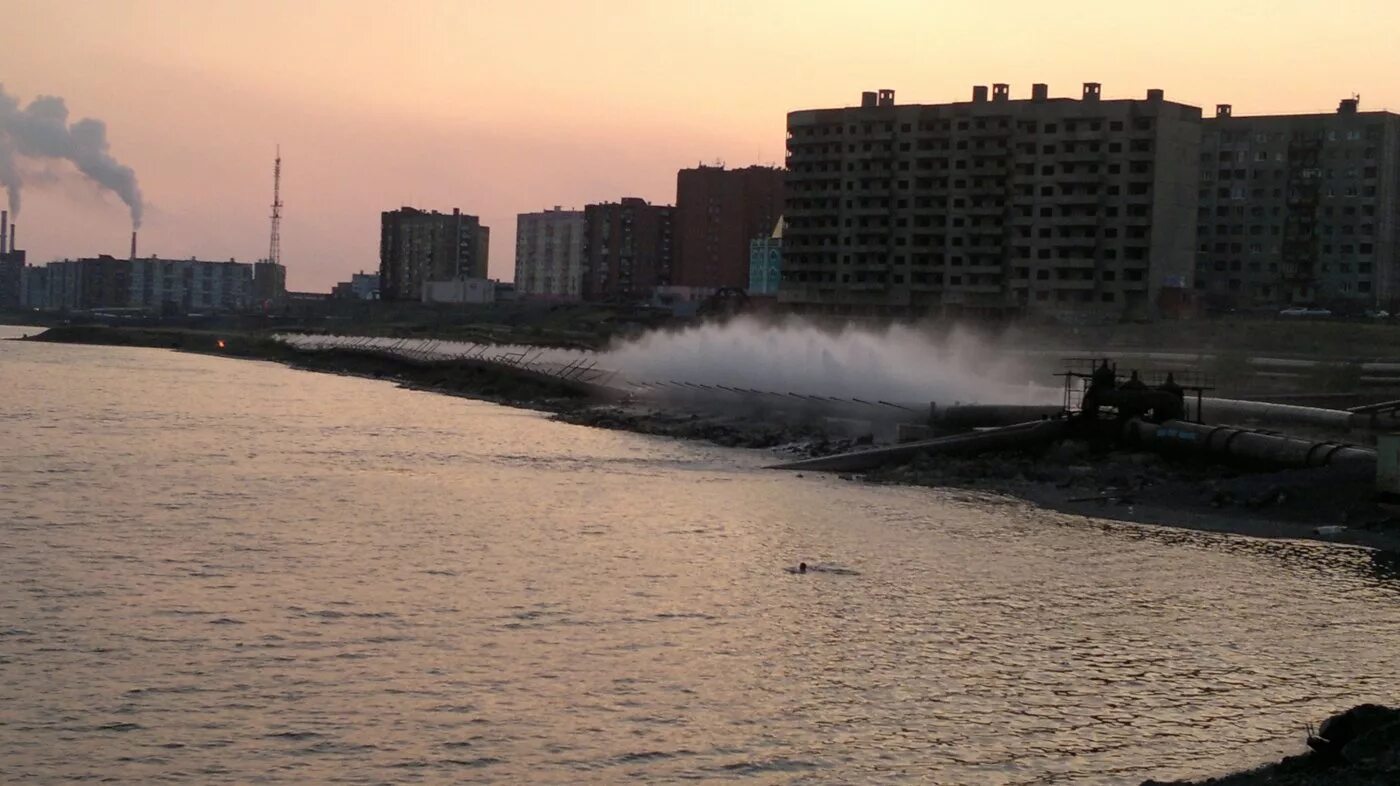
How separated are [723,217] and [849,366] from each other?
125670mm

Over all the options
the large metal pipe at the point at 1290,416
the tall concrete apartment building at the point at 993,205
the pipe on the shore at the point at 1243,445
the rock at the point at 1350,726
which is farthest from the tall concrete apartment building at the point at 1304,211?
the rock at the point at 1350,726

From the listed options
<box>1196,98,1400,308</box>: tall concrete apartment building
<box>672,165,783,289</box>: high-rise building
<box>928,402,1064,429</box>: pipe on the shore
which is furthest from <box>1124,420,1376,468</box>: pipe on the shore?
<box>672,165,783,289</box>: high-rise building

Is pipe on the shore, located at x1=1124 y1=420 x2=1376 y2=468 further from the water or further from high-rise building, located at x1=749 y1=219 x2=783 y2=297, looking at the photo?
high-rise building, located at x1=749 y1=219 x2=783 y2=297

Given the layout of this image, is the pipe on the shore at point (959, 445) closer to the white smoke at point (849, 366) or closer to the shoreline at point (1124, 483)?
the shoreline at point (1124, 483)

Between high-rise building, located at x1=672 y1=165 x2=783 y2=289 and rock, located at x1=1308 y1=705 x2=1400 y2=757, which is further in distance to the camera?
high-rise building, located at x1=672 y1=165 x2=783 y2=289

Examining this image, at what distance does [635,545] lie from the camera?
29.8m

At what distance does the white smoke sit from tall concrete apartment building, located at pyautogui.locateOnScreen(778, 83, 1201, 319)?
1980 cm

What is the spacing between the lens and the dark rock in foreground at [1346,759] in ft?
41.2

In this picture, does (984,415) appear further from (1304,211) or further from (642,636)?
(1304,211)

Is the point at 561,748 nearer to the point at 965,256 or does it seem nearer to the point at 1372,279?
the point at 965,256

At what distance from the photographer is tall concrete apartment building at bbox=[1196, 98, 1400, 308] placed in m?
130

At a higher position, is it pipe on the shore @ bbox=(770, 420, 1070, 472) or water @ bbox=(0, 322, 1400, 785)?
pipe on the shore @ bbox=(770, 420, 1070, 472)

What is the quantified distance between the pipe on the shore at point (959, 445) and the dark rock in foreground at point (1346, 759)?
30.7 m

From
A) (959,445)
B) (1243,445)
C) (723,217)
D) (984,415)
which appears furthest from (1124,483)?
(723,217)
